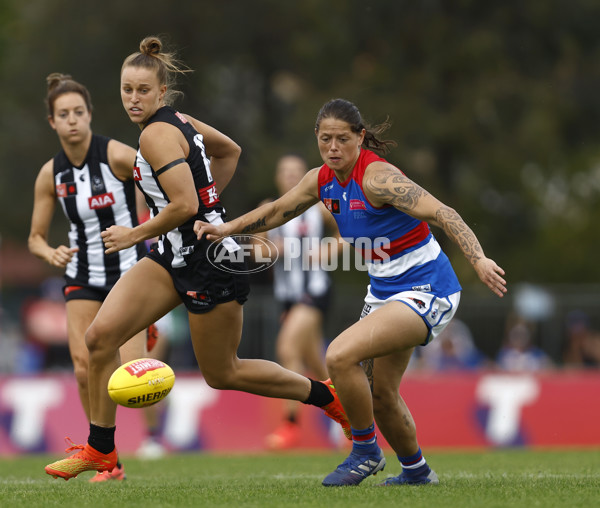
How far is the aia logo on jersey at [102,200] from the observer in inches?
296

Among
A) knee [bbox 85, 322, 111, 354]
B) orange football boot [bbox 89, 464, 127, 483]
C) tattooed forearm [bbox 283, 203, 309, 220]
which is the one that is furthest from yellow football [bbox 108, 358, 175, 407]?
tattooed forearm [bbox 283, 203, 309, 220]

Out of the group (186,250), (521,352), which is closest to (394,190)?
(186,250)

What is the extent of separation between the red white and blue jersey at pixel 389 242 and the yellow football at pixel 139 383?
Answer: 4.52ft

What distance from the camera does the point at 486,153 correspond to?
24578mm

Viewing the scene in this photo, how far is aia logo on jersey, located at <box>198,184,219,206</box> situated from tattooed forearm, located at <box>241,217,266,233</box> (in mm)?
277

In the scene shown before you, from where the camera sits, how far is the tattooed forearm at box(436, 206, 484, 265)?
229 inches

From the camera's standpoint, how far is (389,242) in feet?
20.3

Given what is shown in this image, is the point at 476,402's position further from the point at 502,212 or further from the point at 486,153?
the point at 502,212

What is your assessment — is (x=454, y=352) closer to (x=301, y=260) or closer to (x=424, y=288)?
(x=301, y=260)

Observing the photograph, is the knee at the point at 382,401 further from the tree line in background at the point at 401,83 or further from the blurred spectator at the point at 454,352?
the tree line in background at the point at 401,83

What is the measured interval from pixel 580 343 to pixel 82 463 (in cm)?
1128

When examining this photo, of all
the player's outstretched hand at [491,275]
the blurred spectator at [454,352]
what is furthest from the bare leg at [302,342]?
the blurred spectator at [454,352]

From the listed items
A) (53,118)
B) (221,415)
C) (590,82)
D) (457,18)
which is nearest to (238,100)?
(457,18)

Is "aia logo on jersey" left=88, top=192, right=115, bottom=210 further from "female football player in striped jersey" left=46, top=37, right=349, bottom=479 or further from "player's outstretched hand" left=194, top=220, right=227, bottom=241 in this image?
"player's outstretched hand" left=194, top=220, right=227, bottom=241
